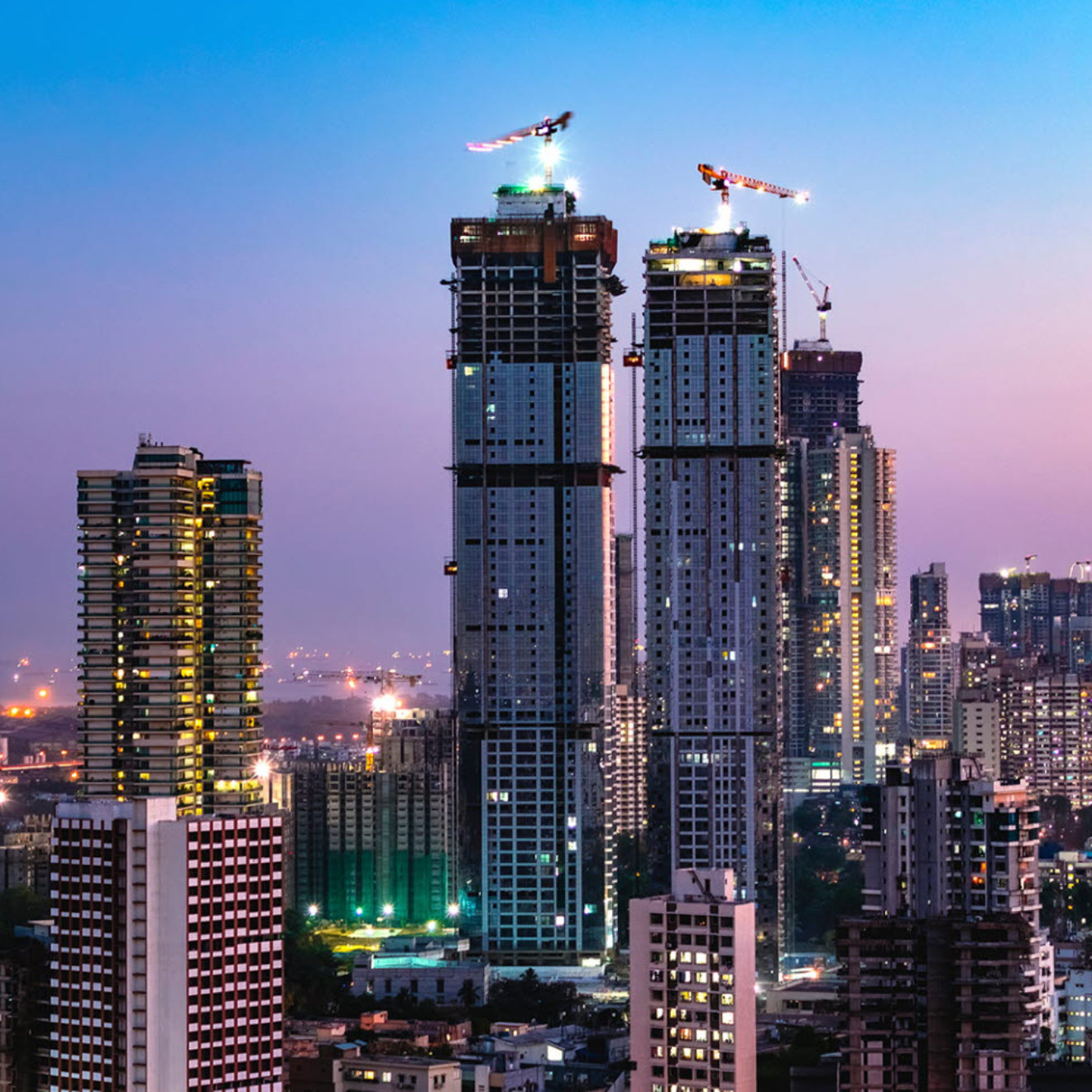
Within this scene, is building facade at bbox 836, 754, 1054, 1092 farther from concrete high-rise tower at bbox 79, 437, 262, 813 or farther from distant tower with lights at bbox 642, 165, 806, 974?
distant tower with lights at bbox 642, 165, 806, 974

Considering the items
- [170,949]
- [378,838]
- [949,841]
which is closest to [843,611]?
[378,838]

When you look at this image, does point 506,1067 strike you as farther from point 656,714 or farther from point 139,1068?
point 656,714

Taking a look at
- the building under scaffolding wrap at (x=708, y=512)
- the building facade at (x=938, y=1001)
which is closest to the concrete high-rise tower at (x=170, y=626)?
the building under scaffolding wrap at (x=708, y=512)

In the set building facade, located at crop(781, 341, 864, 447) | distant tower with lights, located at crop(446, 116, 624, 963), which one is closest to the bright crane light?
distant tower with lights, located at crop(446, 116, 624, 963)

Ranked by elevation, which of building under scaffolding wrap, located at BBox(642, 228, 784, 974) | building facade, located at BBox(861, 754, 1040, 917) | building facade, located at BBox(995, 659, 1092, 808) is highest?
building under scaffolding wrap, located at BBox(642, 228, 784, 974)

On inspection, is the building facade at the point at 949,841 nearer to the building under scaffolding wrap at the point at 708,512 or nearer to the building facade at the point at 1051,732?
the building under scaffolding wrap at the point at 708,512

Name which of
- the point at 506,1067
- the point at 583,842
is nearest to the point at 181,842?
the point at 506,1067
